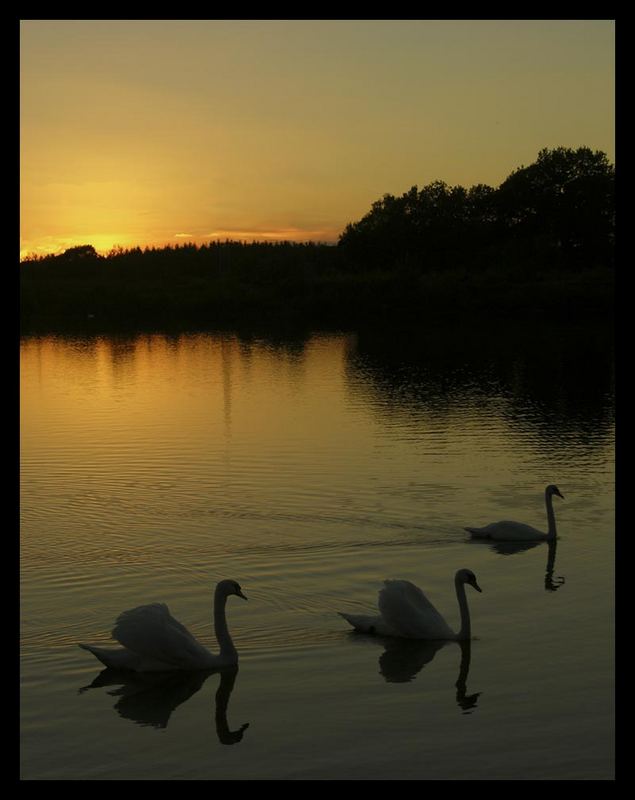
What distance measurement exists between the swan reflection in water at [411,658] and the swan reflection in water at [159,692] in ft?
4.11

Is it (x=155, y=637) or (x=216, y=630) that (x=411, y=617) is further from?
(x=155, y=637)

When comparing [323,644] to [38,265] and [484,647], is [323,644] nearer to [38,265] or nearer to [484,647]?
[484,647]

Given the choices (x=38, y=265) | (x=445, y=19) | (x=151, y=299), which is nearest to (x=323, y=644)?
(x=445, y=19)

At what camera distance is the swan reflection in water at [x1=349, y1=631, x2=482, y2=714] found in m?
9.41

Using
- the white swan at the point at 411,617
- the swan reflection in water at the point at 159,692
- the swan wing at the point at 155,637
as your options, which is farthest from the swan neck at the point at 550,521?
the swan wing at the point at 155,637

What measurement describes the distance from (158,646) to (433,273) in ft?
231

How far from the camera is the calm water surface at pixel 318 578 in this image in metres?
8.12

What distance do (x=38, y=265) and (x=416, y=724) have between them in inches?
4151

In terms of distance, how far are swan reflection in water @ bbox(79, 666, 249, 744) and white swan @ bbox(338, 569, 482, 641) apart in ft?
4.72

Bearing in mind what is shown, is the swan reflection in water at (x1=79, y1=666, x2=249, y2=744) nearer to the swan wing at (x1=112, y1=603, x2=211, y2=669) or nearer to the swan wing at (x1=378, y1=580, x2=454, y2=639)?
the swan wing at (x1=112, y1=603, x2=211, y2=669)

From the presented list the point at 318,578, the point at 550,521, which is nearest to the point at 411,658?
the point at 318,578

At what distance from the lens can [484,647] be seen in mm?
10234

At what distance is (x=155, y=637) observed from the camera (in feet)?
30.8

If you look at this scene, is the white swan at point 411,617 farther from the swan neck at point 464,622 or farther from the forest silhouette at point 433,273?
the forest silhouette at point 433,273
